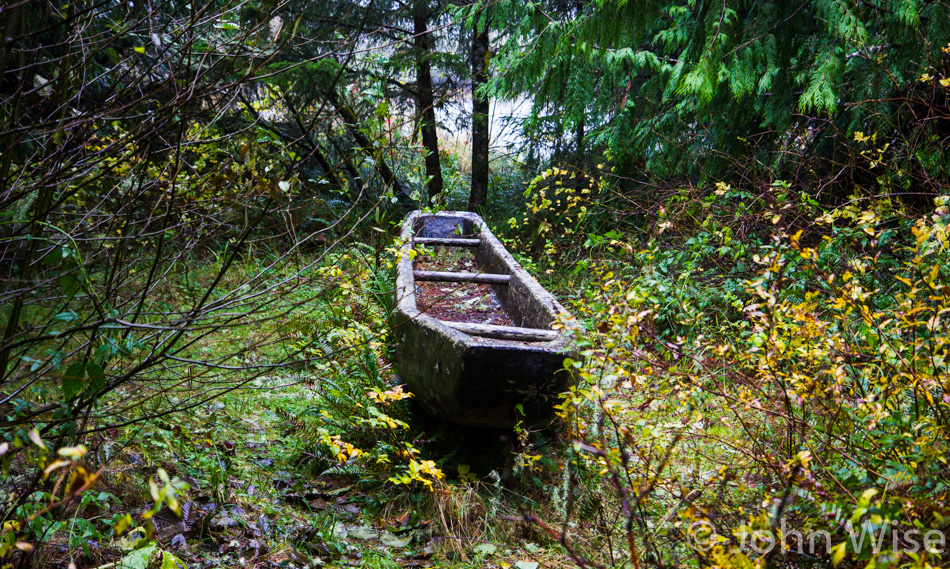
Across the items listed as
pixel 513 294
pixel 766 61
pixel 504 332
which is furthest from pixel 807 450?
pixel 766 61

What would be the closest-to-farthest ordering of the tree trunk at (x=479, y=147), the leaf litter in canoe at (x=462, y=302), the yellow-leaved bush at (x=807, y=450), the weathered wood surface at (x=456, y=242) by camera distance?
1. the yellow-leaved bush at (x=807, y=450)
2. the leaf litter in canoe at (x=462, y=302)
3. the weathered wood surface at (x=456, y=242)
4. the tree trunk at (x=479, y=147)

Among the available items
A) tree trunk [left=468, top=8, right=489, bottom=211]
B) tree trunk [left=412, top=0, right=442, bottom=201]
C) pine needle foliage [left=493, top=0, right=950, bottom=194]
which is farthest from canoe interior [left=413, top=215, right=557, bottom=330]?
Result: tree trunk [left=468, top=8, right=489, bottom=211]

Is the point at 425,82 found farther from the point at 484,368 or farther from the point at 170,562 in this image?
the point at 170,562

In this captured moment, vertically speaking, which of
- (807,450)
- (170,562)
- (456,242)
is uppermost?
(456,242)

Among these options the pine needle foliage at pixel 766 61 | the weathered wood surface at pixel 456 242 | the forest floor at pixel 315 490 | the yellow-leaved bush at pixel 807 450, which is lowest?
the forest floor at pixel 315 490

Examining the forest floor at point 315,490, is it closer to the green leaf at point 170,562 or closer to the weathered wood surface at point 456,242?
the green leaf at point 170,562

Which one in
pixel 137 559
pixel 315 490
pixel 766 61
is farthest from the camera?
pixel 766 61

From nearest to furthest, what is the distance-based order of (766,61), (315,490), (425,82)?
(315,490) → (766,61) → (425,82)

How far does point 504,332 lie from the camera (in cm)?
285

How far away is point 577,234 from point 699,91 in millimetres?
3380

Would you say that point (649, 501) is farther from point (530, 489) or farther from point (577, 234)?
point (577, 234)

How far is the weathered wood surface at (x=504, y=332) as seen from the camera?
9.21 feet

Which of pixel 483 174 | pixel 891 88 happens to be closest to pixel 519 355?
pixel 891 88

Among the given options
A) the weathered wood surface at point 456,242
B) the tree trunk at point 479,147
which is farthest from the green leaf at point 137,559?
the tree trunk at point 479,147
